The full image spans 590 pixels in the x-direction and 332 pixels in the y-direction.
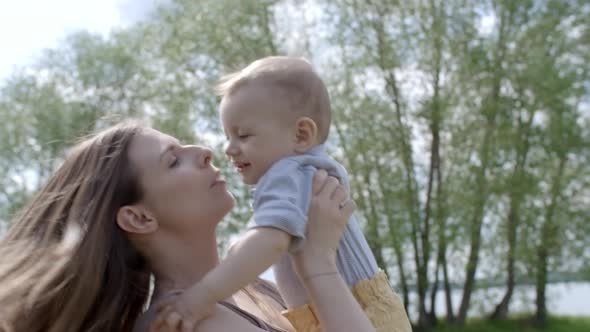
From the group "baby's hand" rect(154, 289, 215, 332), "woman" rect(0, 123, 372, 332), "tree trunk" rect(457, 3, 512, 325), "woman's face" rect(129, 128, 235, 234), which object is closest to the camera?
"baby's hand" rect(154, 289, 215, 332)

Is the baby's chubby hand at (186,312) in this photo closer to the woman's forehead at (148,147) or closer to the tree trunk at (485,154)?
the woman's forehead at (148,147)

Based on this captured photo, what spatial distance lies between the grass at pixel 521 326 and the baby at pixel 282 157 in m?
15.2

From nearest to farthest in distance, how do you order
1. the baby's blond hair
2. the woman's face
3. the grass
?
the woman's face
the baby's blond hair
the grass

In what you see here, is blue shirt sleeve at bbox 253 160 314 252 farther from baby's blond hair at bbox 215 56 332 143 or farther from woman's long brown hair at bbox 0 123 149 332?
woman's long brown hair at bbox 0 123 149 332

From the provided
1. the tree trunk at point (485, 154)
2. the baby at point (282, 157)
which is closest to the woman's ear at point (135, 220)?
the baby at point (282, 157)

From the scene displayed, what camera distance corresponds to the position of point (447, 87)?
52.1 feet

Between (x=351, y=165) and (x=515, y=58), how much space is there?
4157 millimetres

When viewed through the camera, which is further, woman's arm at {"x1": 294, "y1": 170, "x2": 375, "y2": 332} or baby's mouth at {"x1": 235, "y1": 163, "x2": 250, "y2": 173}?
baby's mouth at {"x1": 235, "y1": 163, "x2": 250, "y2": 173}

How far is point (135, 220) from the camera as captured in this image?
189cm

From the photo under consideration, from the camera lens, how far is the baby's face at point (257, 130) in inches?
76.3

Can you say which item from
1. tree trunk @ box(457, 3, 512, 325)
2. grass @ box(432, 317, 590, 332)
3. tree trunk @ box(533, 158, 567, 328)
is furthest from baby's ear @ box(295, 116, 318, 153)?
grass @ box(432, 317, 590, 332)

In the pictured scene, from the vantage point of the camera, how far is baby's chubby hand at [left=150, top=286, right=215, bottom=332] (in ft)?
5.44

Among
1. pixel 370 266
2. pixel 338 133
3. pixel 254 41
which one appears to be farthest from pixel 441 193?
pixel 370 266

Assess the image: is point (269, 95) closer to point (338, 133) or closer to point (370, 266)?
point (370, 266)
